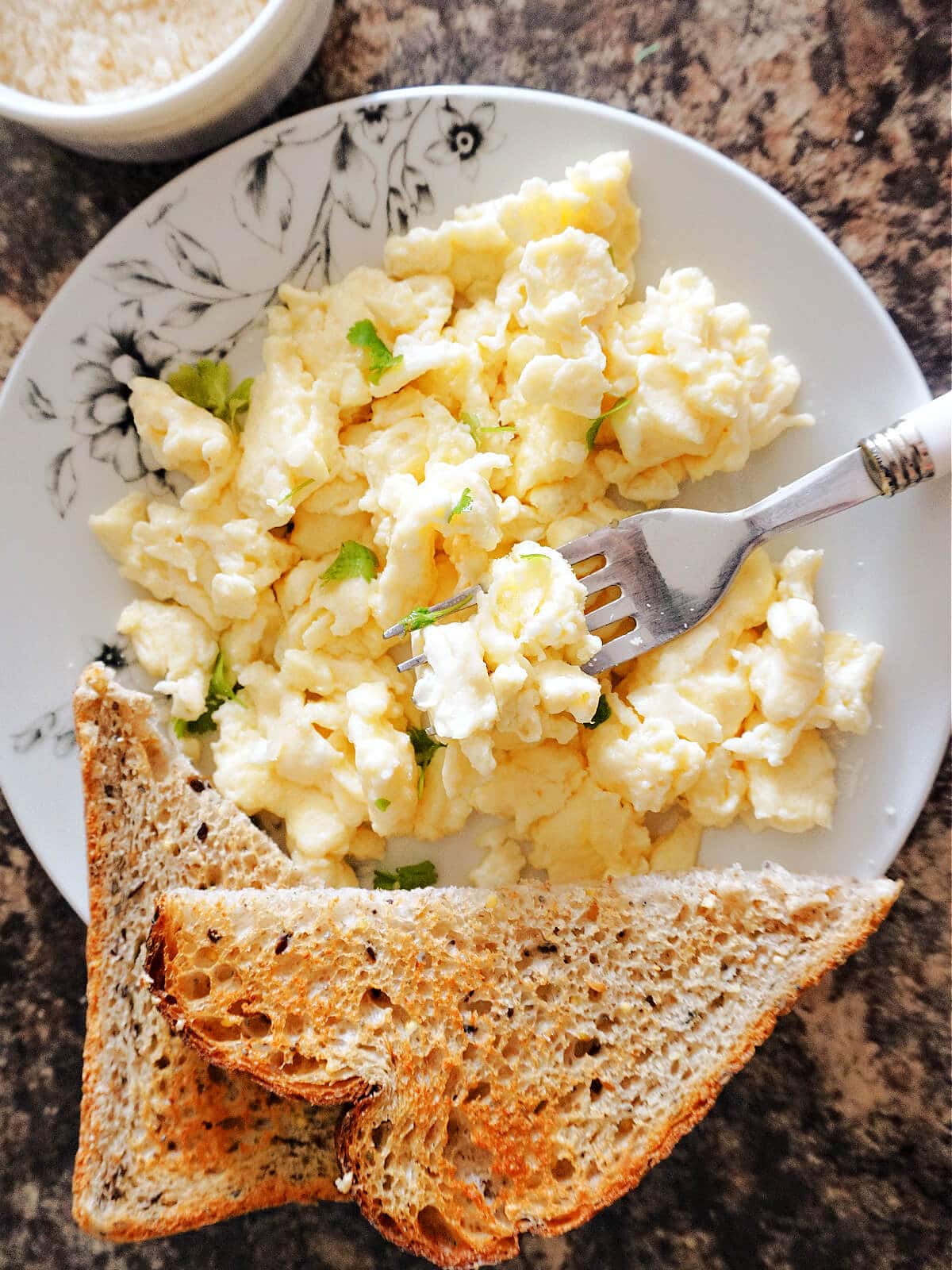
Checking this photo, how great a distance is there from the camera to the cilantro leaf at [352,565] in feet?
6.04

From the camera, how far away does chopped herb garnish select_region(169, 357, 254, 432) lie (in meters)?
1.94

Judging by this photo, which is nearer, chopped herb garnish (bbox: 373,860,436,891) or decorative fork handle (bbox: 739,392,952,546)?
decorative fork handle (bbox: 739,392,952,546)

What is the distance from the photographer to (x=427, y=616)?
173 centimetres

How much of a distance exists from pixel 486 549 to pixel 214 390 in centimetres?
69

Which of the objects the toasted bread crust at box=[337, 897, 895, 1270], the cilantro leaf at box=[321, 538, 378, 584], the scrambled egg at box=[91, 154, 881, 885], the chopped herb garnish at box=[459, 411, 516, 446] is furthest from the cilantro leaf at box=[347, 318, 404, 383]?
the toasted bread crust at box=[337, 897, 895, 1270]

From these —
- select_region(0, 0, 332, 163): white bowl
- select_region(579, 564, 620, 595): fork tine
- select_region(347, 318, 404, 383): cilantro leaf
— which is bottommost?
select_region(579, 564, 620, 595): fork tine

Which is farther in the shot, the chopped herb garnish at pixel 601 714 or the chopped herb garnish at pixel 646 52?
the chopped herb garnish at pixel 646 52

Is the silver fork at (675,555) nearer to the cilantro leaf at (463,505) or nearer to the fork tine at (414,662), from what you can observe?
the fork tine at (414,662)

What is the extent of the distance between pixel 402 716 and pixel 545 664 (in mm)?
359

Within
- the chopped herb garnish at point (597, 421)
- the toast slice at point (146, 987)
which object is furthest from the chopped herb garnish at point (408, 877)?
the chopped herb garnish at point (597, 421)

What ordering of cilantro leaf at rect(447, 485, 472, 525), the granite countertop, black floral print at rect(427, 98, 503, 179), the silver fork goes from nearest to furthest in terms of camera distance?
cilantro leaf at rect(447, 485, 472, 525), the silver fork, black floral print at rect(427, 98, 503, 179), the granite countertop

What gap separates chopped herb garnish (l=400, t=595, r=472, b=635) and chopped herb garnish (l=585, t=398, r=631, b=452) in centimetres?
38

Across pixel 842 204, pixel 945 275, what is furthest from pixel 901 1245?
pixel 842 204

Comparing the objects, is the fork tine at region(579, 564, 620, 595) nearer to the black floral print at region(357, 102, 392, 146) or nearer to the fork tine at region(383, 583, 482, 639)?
the fork tine at region(383, 583, 482, 639)
